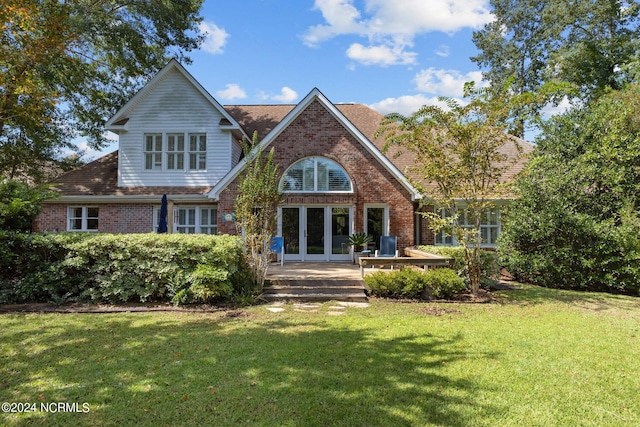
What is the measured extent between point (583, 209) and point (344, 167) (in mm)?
7974

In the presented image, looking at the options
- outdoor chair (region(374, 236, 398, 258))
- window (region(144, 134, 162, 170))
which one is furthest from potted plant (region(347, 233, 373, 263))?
window (region(144, 134, 162, 170))

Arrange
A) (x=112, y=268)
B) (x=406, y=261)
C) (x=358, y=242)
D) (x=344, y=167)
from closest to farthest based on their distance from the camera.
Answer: (x=112, y=268)
(x=406, y=261)
(x=358, y=242)
(x=344, y=167)

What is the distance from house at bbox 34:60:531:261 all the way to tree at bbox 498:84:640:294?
132 inches

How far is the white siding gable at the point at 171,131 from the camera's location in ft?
49.4

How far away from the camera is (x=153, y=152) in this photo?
597 inches

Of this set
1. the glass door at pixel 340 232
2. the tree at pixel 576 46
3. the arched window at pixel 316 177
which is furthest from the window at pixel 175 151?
the tree at pixel 576 46

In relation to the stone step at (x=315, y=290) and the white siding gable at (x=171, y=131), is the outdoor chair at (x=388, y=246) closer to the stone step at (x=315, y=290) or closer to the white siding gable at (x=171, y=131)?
the stone step at (x=315, y=290)

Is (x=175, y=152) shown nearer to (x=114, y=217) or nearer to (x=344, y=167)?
(x=114, y=217)

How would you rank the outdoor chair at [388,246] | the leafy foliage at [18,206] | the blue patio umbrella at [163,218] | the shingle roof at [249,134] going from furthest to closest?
the shingle roof at [249,134] → the outdoor chair at [388,246] → the blue patio umbrella at [163,218] → the leafy foliage at [18,206]

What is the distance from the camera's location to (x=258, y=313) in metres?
7.67

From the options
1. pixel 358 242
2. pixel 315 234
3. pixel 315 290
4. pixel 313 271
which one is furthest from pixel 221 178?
pixel 315 290

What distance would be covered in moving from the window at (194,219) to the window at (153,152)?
1892mm

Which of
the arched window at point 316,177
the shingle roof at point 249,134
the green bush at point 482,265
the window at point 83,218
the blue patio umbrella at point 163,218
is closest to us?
the green bush at point 482,265

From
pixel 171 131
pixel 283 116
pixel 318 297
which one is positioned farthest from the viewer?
pixel 283 116
